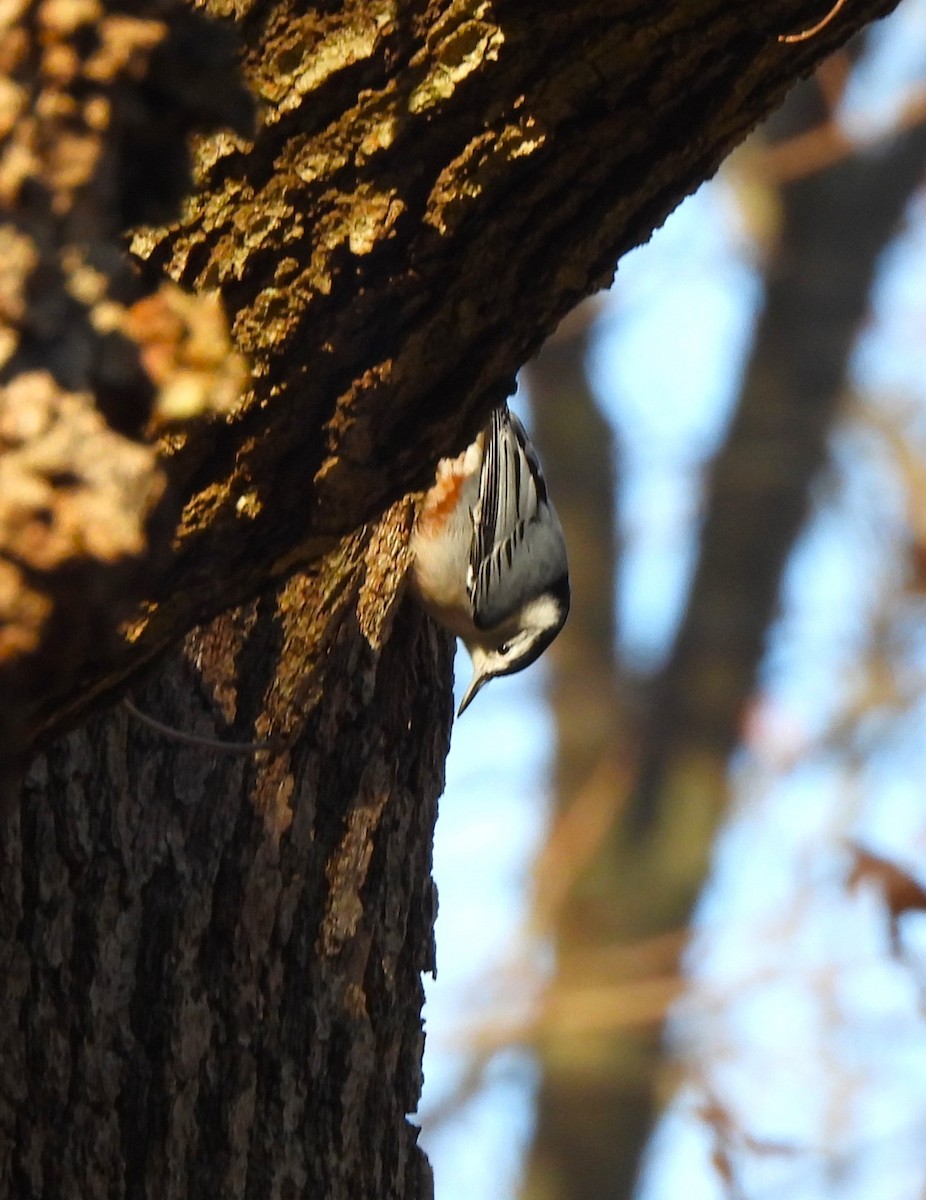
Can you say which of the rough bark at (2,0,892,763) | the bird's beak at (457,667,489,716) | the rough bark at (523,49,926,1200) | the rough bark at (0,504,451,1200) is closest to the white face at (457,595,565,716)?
the bird's beak at (457,667,489,716)

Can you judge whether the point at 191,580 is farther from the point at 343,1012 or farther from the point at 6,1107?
the point at 343,1012

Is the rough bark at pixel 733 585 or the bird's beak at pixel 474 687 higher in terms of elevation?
the rough bark at pixel 733 585

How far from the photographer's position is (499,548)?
3.92m

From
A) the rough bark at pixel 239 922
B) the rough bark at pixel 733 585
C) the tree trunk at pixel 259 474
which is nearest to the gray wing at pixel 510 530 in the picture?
the tree trunk at pixel 259 474

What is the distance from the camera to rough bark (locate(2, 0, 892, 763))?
1379mm

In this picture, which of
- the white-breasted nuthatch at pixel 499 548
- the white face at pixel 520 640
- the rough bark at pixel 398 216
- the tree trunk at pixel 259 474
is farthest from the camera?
the white face at pixel 520 640

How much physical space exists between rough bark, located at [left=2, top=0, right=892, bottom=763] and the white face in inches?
98.4

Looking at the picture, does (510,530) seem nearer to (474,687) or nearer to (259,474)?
(474,687)

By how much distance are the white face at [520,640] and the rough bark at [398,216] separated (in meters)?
2.50

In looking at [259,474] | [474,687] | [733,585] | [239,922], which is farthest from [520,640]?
[733,585]

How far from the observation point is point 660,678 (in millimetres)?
7816

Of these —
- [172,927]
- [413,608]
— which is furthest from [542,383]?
[172,927]

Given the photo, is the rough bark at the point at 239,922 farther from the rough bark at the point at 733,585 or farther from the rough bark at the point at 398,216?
the rough bark at the point at 733,585

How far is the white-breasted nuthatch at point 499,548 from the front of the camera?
3561mm
